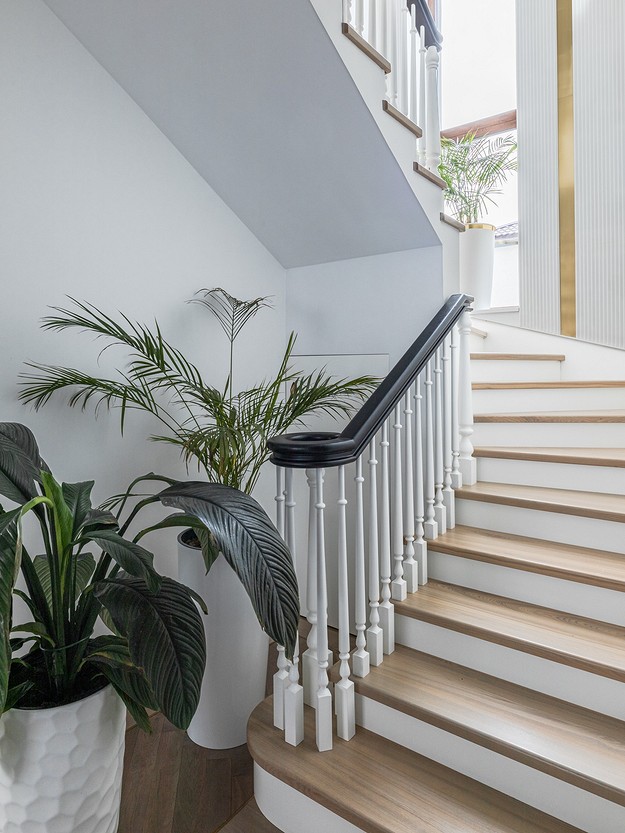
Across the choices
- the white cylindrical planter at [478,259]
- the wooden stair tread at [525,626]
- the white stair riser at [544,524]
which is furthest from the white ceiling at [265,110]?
the wooden stair tread at [525,626]

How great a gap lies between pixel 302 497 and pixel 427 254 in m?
1.39

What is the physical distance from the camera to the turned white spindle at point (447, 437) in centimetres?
215

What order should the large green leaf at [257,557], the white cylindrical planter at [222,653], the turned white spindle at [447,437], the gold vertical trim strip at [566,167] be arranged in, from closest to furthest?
the large green leaf at [257,557]
the white cylindrical planter at [222,653]
the turned white spindle at [447,437]
the gold vertical trim strip at [566,167]

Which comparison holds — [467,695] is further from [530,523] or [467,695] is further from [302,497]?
[302,497]

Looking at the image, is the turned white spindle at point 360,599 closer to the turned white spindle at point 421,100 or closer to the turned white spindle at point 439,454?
the turned white spindle at point 439,454

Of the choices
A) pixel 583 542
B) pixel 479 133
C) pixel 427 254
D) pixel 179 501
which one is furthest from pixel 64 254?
pixel 479 133

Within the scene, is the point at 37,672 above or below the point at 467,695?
above

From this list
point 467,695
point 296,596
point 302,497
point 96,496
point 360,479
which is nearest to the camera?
point 296,596

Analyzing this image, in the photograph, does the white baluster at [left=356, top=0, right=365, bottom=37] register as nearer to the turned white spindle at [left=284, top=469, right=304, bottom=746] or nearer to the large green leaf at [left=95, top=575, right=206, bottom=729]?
the turned white spindle at [left=284, top=469, right=304, bottom=746]

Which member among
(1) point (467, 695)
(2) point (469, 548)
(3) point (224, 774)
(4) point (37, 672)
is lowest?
(3) point (224, 774)

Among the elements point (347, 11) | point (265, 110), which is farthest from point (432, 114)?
point (265, 110)

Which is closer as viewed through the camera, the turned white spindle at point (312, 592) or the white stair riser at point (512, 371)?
the turned white spindle at point (312, 592)

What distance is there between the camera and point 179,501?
4.03ft

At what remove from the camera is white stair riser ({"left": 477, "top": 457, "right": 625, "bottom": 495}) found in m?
2.05
